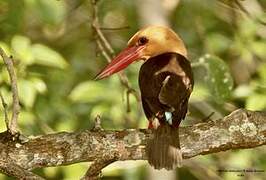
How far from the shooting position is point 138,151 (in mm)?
3025

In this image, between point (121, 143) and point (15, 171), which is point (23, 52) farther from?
point (15, 171)

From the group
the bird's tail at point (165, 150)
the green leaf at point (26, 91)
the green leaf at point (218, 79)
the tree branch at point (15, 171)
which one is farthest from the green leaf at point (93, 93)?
the tree branch at point (15, 171)

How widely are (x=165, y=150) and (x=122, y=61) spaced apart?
0.75 metres

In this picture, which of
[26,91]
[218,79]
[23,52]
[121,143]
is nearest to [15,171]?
[121,143]

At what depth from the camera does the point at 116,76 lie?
416 centimetres

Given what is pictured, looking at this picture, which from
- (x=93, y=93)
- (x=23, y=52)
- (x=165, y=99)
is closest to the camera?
(x=165, y=99)

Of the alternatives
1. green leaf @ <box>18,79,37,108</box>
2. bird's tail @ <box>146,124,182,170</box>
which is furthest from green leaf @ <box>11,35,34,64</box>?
bird's tail @ <box>146,124,182,170</box>

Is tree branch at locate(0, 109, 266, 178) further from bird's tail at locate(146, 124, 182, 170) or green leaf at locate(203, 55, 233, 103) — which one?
green leaf at locate(203, 55, 233, 103)

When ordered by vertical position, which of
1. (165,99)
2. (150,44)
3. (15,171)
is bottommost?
(15,171)

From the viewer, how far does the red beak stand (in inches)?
143

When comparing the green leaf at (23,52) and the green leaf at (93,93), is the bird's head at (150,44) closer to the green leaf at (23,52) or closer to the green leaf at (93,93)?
the green leaf at (93,93)

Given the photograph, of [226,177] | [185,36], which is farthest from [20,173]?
[185,36]

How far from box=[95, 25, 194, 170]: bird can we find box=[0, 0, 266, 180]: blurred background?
15 cm

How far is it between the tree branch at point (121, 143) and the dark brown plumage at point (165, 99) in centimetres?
5
